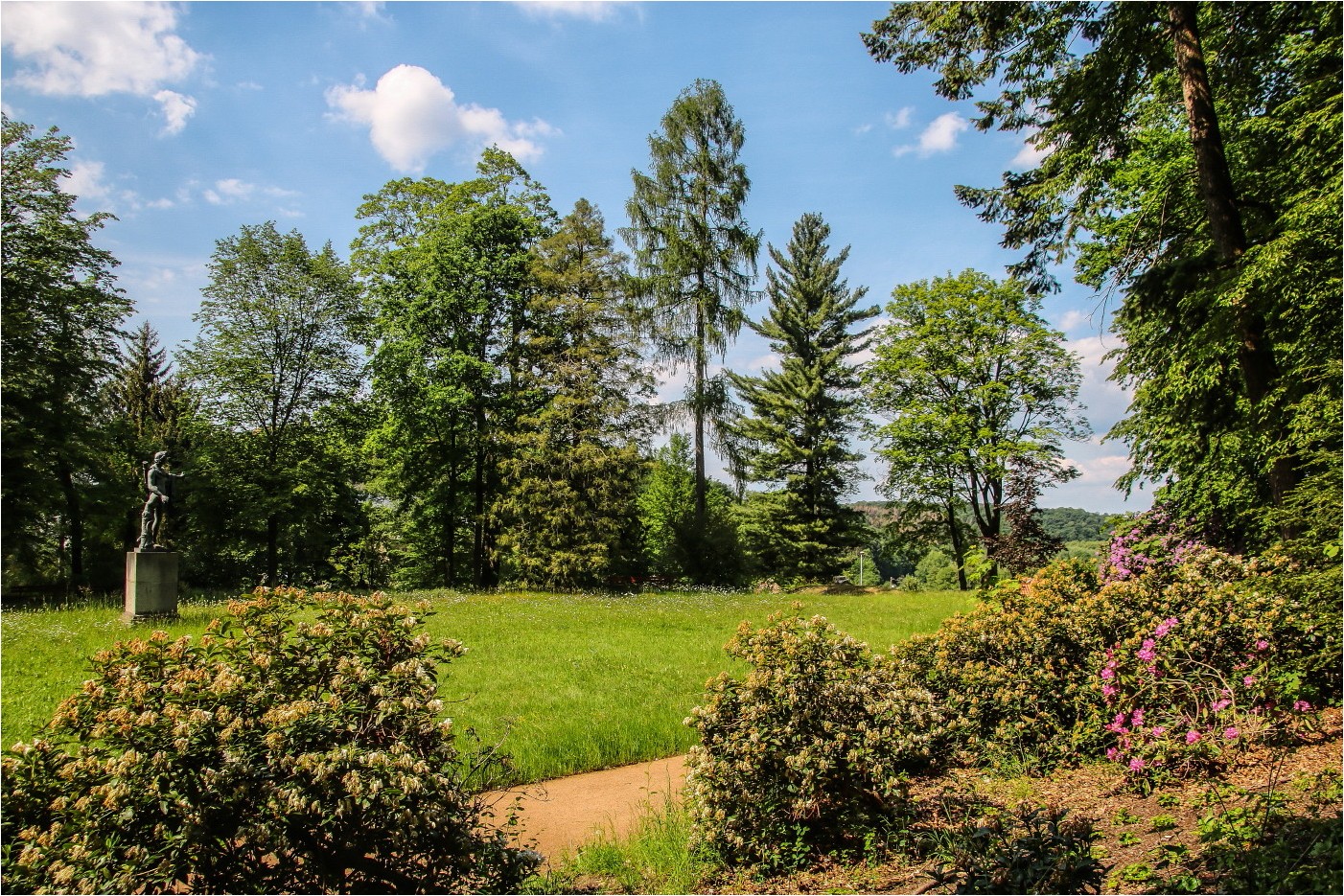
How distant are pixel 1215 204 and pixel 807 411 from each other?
21821 millimetres

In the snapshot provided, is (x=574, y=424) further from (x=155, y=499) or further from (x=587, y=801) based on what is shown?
(x=587, y=801)

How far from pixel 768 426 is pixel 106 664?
1009 inches

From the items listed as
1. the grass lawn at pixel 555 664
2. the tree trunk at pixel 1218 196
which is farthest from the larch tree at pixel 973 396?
the tree trunk at pixel 1218 196

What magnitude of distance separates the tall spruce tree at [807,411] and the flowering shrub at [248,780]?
23587mm

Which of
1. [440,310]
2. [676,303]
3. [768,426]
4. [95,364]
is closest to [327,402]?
[440,310]

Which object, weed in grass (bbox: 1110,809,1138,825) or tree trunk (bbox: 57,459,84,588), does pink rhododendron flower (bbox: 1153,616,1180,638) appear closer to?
weed in grass (bbox: 1110,809,1138,825)

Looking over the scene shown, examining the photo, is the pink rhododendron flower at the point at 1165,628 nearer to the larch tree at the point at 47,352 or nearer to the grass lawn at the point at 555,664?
the grass lawn at the point at 555,664

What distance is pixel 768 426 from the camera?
27.8 metres

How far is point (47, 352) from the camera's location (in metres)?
15.7

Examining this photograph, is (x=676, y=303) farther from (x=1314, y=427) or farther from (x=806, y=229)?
(x=1314, y=427)

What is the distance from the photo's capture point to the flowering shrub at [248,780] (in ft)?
8.64

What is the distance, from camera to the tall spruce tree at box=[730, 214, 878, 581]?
1069 inches

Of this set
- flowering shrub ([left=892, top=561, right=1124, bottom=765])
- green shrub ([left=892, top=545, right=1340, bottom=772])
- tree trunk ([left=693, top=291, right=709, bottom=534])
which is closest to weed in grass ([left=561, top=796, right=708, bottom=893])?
green shrub ([left=892, top=545, right=1340, bottom=772])

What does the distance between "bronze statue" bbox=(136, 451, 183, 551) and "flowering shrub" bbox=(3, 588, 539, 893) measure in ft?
33.0
